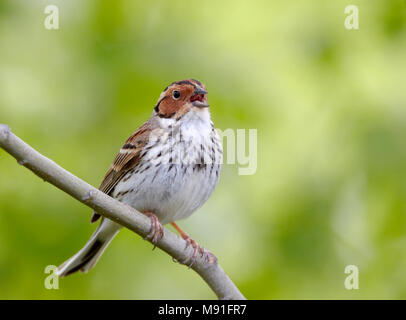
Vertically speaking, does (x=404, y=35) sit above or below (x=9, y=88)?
above

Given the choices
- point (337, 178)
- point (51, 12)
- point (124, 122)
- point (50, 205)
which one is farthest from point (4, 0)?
point (337, 178)

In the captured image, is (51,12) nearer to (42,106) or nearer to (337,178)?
(42,106)

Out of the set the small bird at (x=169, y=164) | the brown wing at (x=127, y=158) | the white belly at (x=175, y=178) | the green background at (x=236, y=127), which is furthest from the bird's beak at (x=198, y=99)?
the green background at (x=236, y=127)

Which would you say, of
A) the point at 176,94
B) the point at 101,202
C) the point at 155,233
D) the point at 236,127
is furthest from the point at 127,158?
the point at 101,202

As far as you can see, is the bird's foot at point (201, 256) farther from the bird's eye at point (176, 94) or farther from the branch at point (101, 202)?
the bird's eye at point (176, 94)

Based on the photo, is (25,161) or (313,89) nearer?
(25,161)

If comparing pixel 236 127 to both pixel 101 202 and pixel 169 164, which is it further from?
pixel 101 202
